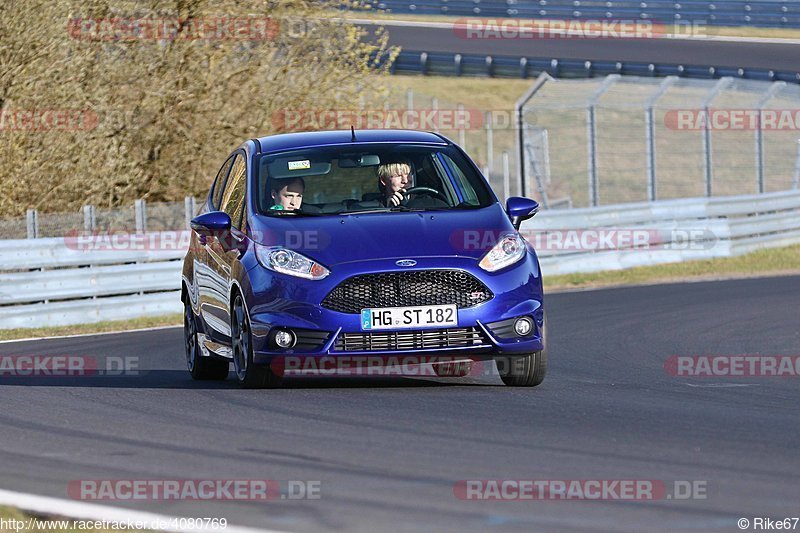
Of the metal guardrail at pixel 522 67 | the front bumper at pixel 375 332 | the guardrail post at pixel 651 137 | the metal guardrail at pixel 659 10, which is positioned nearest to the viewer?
the front bumper at pixel 375 332

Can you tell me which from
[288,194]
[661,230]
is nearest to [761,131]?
[661,230]

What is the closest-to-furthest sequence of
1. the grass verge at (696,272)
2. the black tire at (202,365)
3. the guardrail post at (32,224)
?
the black tire at (202,365), the guardrail post at (32,224), the grass verge at (696,272)

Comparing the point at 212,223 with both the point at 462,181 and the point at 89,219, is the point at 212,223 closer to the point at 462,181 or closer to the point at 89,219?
the point at 462,181

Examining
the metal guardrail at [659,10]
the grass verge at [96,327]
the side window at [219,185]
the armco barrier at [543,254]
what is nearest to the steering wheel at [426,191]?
the side window at [219,185]

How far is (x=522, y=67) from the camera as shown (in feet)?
138

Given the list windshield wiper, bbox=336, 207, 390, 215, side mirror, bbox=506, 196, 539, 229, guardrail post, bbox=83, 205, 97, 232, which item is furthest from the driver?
guardrail post, bbox=83, 205, 97, 232

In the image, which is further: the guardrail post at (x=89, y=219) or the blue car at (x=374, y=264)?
the guardrail post at (x=89, y=219)

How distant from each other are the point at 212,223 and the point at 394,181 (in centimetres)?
122

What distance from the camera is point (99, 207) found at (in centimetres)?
2364

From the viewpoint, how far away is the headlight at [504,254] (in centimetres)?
932

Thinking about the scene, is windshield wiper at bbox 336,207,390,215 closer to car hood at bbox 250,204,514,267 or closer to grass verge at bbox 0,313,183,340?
car hood at bbox 250,204,514,267

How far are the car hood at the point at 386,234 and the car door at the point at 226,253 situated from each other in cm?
40

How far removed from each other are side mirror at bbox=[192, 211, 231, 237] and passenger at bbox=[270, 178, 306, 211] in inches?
14.2

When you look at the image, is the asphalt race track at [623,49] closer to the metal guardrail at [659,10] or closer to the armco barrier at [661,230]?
the metal guardrail at [659,10]
